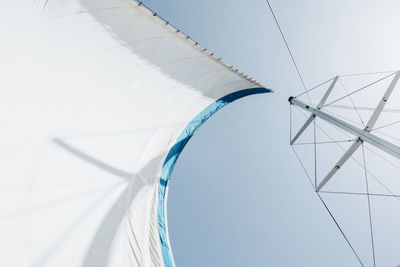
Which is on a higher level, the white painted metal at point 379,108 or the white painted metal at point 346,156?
the white painted metal at point 379,108

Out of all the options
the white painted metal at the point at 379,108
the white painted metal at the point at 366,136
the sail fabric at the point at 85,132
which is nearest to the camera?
the sail fabric at the point at 85,132

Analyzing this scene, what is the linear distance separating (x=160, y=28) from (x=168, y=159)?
2.14 metres

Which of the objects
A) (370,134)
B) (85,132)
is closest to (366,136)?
(370,134)

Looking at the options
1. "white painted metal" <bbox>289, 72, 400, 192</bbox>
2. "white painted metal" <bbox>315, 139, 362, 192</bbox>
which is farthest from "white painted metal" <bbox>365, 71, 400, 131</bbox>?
"white painted metal" <bbox>315, 139, 362, 192</bbox>

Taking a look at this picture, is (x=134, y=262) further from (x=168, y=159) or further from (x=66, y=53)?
(x=66, y=53)

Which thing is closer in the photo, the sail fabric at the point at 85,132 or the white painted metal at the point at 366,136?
the sail fabric at the point at 85,132

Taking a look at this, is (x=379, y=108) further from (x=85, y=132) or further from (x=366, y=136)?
(x=85, y=132)

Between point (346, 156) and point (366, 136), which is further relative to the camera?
point (346, 156)

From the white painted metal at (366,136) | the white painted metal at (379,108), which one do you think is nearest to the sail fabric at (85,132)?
the white painted metal at (366,136)

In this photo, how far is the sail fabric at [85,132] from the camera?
1733 mm

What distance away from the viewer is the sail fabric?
1.73m

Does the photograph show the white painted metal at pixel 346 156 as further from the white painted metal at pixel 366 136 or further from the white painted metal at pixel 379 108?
the white painted metal at pixel 379 108

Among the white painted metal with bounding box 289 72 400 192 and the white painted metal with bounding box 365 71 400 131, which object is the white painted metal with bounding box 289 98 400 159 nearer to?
the white painted metal with bounding box 289 72 400 192

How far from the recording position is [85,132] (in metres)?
2.45
